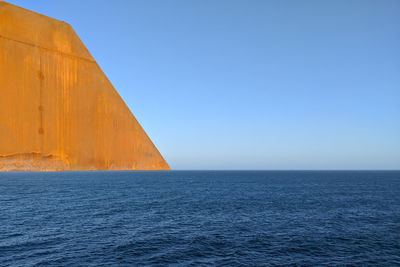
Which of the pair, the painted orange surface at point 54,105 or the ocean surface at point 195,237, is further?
the ocean surface at point 195,237

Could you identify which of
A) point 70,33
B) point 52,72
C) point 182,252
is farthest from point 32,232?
point 70,33

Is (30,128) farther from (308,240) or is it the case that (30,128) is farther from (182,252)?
(308,240)

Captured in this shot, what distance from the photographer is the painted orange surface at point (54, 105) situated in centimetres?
890

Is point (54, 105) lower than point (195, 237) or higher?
higher

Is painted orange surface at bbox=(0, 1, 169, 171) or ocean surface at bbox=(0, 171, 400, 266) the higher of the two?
painted orange surface at bbox=(0, 1, 169, 171)

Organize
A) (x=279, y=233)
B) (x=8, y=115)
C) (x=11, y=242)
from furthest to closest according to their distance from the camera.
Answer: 1. (x=279, y=233)
2. (x=11, y=242)
3. (x=8, y=115)

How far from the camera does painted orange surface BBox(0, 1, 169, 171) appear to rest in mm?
8898

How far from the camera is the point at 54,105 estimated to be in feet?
31.9

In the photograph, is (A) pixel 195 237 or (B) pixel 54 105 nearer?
(B) pixel 54 105

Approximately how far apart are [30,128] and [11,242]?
430 inches

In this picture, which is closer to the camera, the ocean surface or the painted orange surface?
the painted orange surface

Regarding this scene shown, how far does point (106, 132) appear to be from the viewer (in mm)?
11086

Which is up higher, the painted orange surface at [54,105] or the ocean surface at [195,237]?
the painted orange surface at [54,105]

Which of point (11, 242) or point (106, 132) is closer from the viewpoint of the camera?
point (106, 132)
